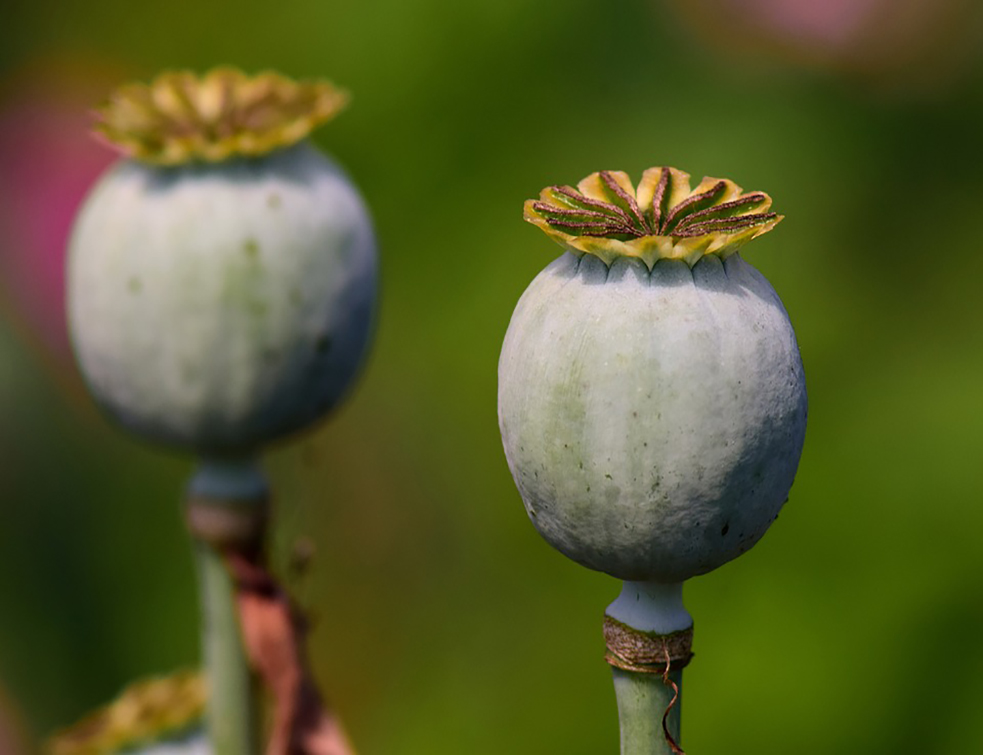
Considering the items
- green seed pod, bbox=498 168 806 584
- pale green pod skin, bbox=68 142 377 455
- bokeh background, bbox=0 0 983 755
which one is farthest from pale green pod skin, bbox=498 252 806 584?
bokeh background, bbox=0 0 983 755

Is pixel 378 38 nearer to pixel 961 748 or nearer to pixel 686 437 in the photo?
pixel 961 748

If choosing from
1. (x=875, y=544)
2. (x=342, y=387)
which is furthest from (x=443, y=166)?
(x=342, y=387)

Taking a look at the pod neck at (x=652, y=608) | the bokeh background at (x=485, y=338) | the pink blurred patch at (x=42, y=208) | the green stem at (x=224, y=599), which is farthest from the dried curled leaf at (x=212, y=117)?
the pink blurred patch at (x=42, y=208)

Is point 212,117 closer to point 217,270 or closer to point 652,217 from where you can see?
point 217,270

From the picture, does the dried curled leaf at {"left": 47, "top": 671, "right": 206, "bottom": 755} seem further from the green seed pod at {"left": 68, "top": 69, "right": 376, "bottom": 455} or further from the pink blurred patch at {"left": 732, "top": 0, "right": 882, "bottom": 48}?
the pink blurred patch at {"left": 732, "top": 0, "right": 882, "bottom": 48}

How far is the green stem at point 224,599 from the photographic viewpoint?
1.05m

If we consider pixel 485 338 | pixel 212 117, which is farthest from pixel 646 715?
pixel 485 338

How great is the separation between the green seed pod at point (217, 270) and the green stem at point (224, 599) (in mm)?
52

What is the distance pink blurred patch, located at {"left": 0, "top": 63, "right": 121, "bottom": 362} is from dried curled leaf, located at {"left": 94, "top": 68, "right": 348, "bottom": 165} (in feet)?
3.24

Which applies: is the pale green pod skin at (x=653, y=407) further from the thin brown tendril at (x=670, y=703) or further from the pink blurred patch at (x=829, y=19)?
the pink blurred patch at (x=829, y=19)

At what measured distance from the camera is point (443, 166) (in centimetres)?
196

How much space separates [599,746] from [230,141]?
101 centimetres

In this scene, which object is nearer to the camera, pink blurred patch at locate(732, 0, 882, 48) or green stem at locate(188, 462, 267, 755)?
green stem at locate(188, 462, 267, 755)

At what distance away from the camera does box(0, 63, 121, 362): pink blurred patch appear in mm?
1953
